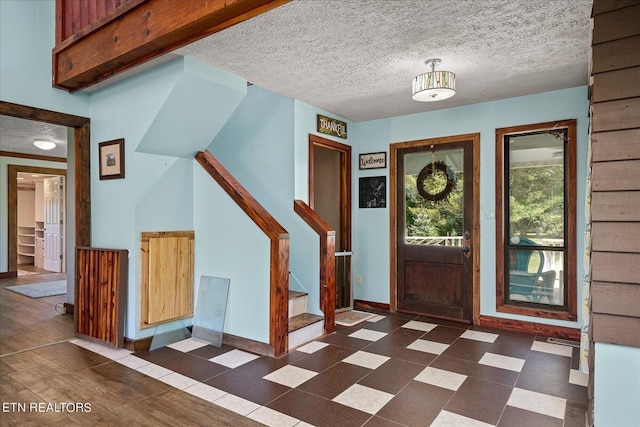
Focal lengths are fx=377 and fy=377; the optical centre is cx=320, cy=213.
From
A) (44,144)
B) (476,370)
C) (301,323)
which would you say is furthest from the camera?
(44,144)

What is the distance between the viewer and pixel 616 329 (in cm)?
182

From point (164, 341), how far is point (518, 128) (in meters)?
4.14

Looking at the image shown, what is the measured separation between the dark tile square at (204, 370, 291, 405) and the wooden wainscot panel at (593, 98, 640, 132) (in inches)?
95.9

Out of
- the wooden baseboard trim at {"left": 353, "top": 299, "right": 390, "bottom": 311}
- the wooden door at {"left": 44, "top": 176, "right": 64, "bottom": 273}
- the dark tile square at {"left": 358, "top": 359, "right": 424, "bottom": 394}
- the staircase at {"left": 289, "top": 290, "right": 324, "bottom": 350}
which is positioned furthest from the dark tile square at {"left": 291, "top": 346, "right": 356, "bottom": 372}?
the wooden door at {"left": 44, "top": 176, "right": 64, "bottom": 273}

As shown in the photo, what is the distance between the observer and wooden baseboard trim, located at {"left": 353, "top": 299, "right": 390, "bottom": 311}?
190 inches

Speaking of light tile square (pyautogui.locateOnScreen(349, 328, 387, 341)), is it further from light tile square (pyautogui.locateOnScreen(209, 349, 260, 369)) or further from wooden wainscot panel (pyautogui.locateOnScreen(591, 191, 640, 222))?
wooden wainscot panel (pyautogui.locateOnScreen(591, 191, 640, 222))

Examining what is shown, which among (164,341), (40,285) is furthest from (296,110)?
(40,285)

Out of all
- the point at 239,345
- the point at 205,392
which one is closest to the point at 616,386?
the point at 205,392

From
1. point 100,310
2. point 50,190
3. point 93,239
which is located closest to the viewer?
point 100,310

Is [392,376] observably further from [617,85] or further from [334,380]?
[617,85]

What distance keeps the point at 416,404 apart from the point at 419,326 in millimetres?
1785

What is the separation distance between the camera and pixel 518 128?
399 centimetres

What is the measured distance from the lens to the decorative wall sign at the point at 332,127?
4.46 m

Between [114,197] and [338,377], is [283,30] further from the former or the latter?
[338,377]
